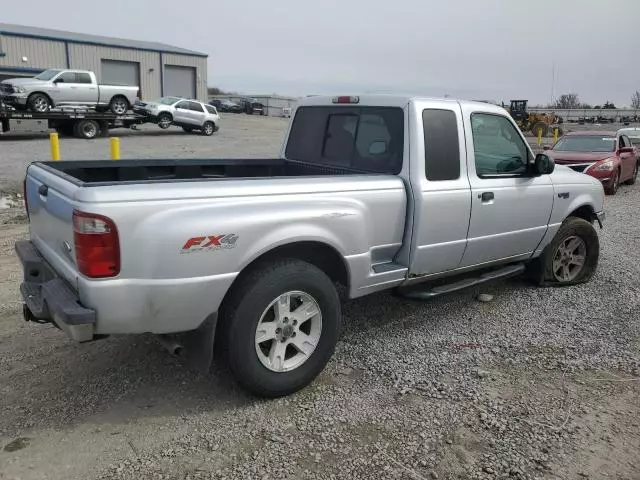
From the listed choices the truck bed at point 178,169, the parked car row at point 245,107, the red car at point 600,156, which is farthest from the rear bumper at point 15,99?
the parked car row at point 245,107

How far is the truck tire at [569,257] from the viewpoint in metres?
5.73

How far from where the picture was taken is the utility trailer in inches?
805

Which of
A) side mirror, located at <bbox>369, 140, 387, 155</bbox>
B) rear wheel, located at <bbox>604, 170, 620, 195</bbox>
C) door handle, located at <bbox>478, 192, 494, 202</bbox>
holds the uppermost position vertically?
side mirror, located at <bbox>369, 140, 387, 155</bbox>

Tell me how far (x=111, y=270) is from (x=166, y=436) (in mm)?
1028

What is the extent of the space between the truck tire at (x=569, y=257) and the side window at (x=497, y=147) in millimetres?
1088

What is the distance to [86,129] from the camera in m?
22.4

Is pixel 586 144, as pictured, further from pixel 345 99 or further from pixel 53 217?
pixel 53 217

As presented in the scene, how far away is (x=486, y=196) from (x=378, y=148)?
993 millimetres

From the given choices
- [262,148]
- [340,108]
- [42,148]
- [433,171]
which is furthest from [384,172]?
[262,148]

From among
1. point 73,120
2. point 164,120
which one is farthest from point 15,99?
point 164,120

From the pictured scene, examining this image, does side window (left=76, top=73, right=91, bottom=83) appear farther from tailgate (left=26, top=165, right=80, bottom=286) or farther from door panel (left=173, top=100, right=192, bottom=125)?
tailgate (left=26, top=165, right=80, bottom=286)

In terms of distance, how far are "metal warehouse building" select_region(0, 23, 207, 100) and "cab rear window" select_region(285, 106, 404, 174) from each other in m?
36.5

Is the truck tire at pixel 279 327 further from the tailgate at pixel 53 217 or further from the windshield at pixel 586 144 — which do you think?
the windshield at pixel 586 144

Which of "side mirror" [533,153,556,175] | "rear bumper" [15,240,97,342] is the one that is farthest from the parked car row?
"rear bumper" [15,240,97,342]
